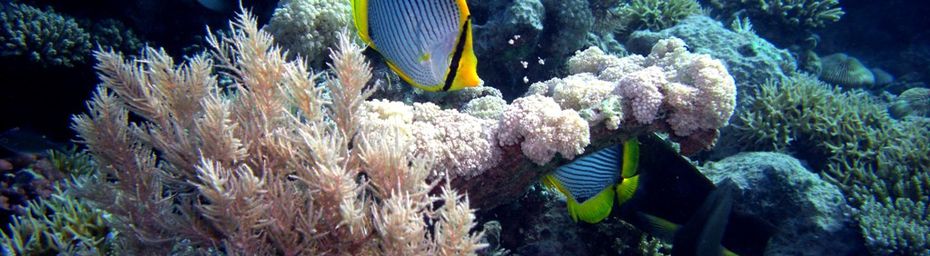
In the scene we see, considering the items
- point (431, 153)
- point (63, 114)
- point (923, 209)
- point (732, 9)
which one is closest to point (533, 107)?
point (431, 153)

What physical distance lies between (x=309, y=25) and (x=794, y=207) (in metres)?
4.61

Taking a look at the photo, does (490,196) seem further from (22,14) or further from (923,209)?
(22,14)

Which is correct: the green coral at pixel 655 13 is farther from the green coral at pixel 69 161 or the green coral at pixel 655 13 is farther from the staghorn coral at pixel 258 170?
the green coral at pixel 69 161

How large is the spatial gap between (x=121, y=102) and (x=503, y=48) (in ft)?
9.78

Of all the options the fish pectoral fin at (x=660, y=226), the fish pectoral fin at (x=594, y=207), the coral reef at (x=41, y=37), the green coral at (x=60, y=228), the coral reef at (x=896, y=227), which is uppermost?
the coral reef at (x=41, y=37)

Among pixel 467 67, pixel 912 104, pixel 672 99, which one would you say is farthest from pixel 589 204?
pixel 912 104

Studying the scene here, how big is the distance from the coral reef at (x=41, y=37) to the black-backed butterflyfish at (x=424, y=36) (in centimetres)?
560

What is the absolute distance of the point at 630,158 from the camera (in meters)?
3.06

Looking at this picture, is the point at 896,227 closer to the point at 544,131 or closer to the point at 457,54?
the point at 544,131

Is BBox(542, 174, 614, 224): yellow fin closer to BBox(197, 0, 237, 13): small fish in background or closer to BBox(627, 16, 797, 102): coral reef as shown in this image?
BBox(627, 16, 797, 102): coral reef

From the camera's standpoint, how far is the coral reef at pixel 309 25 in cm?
393

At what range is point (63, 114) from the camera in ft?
18.7

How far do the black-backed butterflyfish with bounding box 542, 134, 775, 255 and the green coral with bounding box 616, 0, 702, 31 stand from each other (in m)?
3.93

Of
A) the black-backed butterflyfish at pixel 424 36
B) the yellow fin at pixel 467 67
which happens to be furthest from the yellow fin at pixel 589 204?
the black-backed butterflyfish at pixel 424 36
